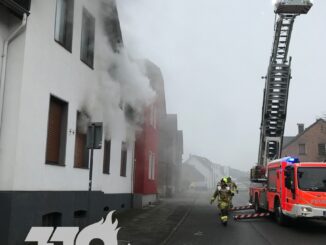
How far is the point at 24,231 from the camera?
26.1 feet

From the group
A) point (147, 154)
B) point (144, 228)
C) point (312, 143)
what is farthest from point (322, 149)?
point (144, 228)

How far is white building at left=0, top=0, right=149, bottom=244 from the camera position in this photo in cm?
787

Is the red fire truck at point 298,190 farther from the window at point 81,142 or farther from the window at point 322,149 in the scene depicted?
the window at point 322,149

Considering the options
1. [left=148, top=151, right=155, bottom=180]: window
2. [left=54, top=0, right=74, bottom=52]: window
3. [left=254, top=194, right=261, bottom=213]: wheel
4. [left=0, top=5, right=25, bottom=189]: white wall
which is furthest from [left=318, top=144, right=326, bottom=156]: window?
[left=0, top=5, right=25, bottom=189]: white wall

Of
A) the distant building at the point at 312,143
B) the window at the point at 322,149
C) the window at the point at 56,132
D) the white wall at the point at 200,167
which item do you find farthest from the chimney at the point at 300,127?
the window at the point at 56,132

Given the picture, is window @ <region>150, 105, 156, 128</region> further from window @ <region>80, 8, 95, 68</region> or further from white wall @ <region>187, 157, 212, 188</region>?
white wall @ <region>187, 157, 212, 188</region>

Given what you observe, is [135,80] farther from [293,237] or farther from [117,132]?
[293,237]

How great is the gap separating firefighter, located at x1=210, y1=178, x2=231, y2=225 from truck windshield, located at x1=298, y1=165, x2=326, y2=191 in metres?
2.34

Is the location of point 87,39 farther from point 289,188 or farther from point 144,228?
point 289,188

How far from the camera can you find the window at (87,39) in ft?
38.1

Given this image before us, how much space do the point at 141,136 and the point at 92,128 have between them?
37.5ft

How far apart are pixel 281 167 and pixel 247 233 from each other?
9.68 feet

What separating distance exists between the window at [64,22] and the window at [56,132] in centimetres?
145

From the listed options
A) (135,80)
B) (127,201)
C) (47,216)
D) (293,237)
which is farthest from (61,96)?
(127,201)
